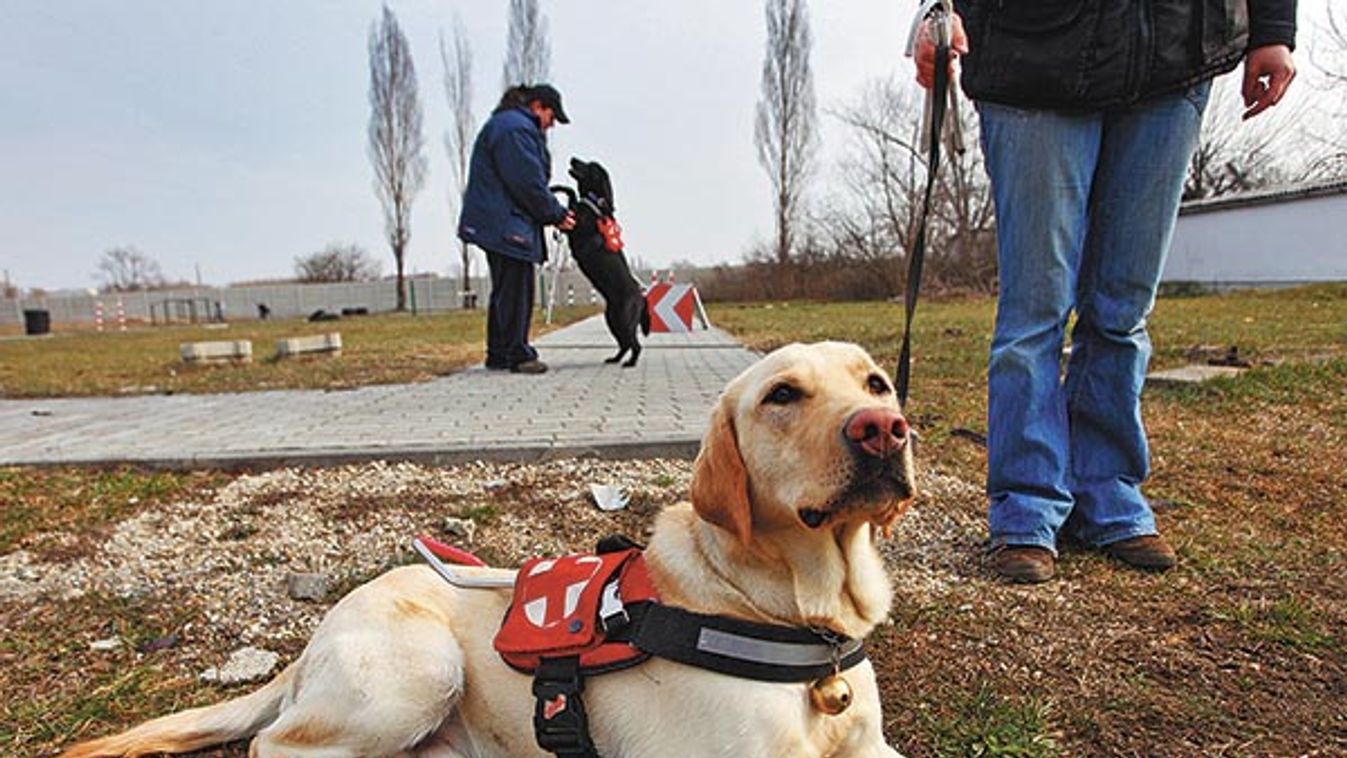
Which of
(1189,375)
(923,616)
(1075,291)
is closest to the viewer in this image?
(923,616)

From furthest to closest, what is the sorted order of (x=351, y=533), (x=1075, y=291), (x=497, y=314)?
(x=497, y=314)
(x=351, y=533)
(x=1075, y=291)

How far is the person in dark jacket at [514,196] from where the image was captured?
7.67 meters

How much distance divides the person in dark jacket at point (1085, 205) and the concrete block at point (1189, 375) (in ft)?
12.3

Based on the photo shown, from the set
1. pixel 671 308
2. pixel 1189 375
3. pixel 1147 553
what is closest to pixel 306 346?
pixel 671 308

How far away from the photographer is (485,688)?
1.86 m

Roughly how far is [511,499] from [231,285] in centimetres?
6198

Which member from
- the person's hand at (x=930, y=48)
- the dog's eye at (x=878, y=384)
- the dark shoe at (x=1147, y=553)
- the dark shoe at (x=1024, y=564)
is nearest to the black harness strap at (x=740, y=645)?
the dog's eye at (x=878, y=384)

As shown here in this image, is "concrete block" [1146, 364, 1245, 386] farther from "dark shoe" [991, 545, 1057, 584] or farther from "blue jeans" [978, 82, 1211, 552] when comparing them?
"dark shoe" [991, 545, 1057, 584]

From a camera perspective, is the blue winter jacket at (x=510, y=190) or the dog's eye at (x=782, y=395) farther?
the blue winter jacket at (x=510, y=190)

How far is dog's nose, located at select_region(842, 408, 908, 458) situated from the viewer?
152cm

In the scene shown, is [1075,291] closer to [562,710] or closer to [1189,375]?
[562,710]

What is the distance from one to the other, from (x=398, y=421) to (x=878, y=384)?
4.43 metres

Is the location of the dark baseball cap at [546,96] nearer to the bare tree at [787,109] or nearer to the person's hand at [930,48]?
the person's hand at [930,48]

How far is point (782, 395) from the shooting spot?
176 cm
